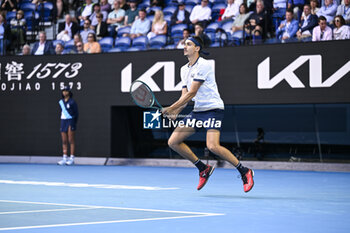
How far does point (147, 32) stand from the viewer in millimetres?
18656

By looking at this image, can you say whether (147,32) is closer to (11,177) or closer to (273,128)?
(273,128)

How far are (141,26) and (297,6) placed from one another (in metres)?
4.69

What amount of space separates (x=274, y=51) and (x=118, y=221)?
1068cm

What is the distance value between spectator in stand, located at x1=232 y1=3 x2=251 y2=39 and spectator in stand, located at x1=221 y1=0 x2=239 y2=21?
296mm

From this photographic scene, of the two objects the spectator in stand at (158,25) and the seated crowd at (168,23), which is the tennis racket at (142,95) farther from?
the spectator in stand at (158,25)

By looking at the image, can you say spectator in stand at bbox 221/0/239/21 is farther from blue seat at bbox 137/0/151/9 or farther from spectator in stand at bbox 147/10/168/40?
blue seat at bbox 137/0/151/9

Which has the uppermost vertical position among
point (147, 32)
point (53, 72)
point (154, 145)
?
point (147, 32)

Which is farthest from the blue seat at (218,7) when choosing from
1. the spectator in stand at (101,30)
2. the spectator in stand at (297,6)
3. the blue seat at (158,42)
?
the spectator in stand at (101,30)

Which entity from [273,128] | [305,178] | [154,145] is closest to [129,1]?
[154,145]

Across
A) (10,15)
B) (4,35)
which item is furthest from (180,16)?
(10,15)

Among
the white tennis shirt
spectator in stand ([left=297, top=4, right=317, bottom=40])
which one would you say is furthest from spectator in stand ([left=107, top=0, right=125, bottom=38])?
the white tennis shirt

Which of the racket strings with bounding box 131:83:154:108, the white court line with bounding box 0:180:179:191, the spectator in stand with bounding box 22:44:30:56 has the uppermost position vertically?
the racket strings with bounding box 131:83:154:108

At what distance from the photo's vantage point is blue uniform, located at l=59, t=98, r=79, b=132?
18.1 metres

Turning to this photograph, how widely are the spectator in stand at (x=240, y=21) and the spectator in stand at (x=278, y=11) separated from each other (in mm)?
735
